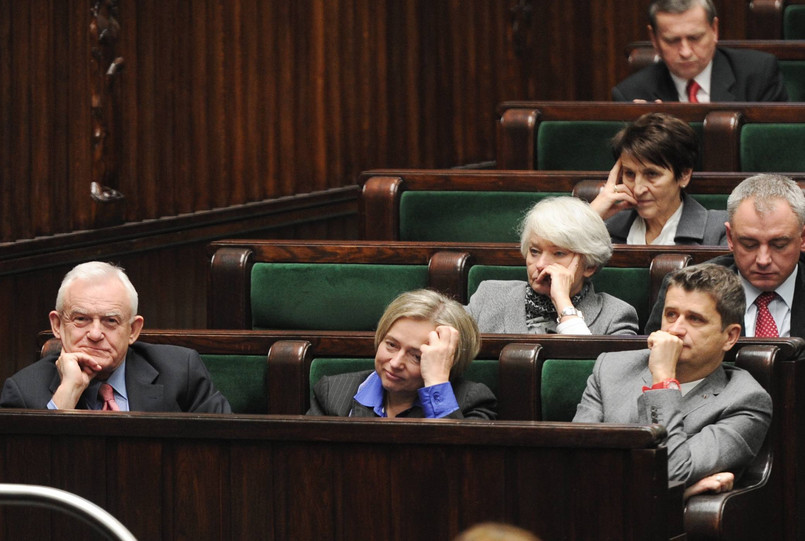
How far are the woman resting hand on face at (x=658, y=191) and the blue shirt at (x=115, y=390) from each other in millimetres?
1054

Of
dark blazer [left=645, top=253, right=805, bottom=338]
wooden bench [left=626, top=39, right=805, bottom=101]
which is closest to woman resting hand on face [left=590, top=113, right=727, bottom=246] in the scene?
dark blazer [left=645, top=253, right=805, bottom=338]

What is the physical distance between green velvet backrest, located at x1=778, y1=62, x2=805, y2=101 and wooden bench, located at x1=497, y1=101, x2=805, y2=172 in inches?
26.5

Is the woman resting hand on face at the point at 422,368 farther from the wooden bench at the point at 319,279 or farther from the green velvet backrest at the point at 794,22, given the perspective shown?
the green velvet backrest at the point at 794,22

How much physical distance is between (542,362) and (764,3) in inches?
101

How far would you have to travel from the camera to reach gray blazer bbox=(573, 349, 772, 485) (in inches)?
83.4

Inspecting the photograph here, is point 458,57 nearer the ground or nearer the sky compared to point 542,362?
nearer the sky

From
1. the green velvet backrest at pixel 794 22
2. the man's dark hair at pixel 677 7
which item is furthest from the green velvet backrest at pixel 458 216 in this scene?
the green velvet backrest at pixel 794 22

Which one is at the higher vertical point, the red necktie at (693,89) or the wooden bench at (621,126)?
the red necktie at (693,89)

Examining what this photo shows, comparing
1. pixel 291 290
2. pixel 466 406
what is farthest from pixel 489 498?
pixel 291 290

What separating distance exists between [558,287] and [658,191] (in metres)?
0.48

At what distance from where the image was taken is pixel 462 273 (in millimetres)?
2820

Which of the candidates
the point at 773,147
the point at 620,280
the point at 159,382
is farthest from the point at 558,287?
the point at 773,147

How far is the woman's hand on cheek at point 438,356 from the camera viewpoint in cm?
223

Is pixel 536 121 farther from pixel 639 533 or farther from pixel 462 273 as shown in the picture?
pixel 639 533
